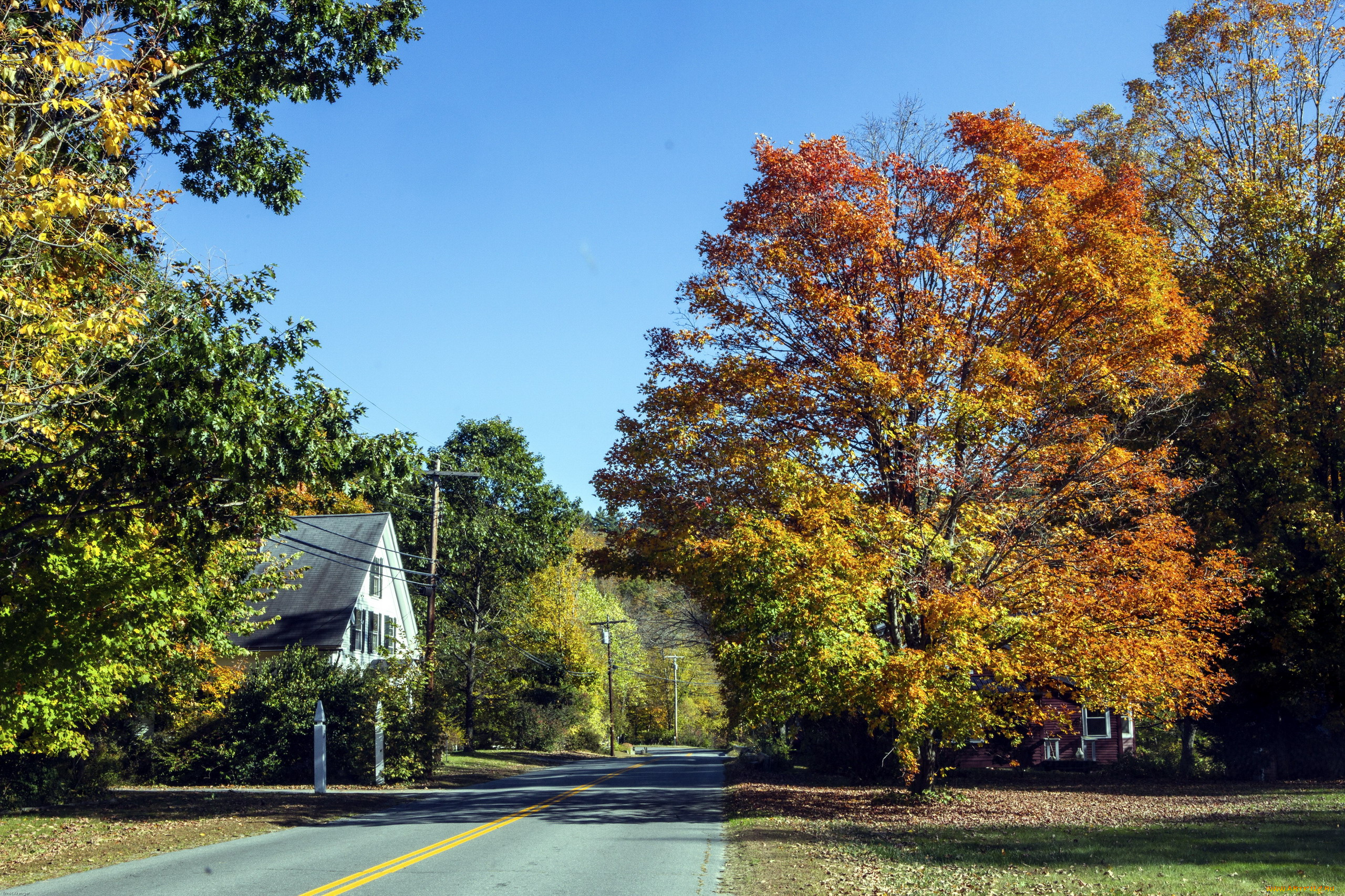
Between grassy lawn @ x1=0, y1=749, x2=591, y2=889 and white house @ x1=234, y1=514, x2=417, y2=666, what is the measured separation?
982 centimetres

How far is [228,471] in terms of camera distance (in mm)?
12734

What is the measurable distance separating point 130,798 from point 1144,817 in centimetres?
2275

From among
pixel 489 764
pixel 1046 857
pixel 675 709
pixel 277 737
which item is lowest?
pixel 675 709

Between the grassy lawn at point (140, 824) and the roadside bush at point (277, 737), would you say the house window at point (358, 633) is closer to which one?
the roadside bush at point (277, 737)

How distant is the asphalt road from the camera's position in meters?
11.3

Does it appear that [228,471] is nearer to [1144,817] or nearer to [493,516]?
[1144,817]

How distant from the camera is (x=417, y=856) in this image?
13.9m

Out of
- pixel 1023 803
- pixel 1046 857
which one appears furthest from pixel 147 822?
pixel 1023 803

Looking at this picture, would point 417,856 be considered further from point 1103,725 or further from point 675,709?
point 675,709

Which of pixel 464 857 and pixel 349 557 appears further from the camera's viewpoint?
pixel 349 557

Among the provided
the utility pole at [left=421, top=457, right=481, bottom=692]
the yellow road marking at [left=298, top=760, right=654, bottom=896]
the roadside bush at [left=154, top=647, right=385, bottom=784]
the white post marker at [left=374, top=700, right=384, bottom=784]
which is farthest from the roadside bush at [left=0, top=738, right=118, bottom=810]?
the yellow road marking at [left=298, top=760, right=654, bottom=896]

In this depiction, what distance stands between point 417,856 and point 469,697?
122 feet

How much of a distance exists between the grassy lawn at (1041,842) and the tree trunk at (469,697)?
28.0 metres

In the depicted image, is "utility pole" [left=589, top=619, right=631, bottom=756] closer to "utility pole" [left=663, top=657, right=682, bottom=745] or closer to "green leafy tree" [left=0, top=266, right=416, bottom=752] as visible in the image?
"utility pole" [left=663, top=657, right=682, bottom=745]
